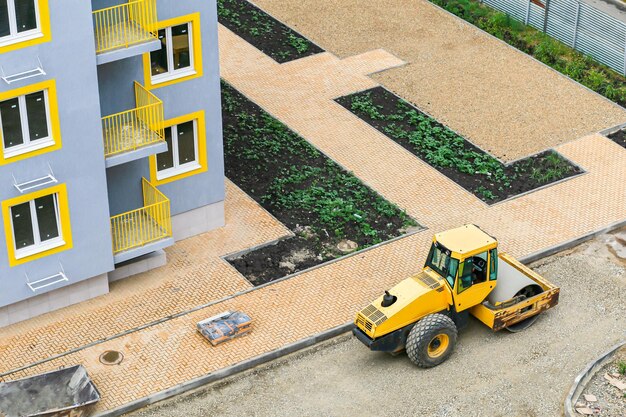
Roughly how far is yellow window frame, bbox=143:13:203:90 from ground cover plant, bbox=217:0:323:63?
11.3 m

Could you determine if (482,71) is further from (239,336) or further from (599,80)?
(239,336)

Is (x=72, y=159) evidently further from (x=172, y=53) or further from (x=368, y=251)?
(x=368, y=251)

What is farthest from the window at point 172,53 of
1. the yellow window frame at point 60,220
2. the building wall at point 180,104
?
the yellow window frame at point 60,220

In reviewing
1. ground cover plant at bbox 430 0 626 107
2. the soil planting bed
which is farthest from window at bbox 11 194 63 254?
ground cover plant at bbox 430 0 626 107

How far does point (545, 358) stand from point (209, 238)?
9.07 meters

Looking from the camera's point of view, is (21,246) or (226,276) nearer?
(21,246)

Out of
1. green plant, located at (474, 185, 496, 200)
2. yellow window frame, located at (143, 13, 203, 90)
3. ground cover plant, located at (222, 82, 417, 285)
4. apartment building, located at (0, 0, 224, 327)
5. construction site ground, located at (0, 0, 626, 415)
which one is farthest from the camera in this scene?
green plant, located at (474, 185, 496, 200)

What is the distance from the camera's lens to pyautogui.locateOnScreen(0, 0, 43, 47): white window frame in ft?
76.1

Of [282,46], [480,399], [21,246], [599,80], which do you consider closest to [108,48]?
[21,246]

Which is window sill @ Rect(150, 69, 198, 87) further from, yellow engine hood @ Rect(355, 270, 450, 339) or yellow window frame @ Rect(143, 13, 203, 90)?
yellow engine hood @ Rect(355, 270, 450, 339)

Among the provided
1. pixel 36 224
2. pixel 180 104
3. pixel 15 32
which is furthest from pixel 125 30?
pixel 36 224

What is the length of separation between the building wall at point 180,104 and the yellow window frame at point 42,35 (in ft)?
8.15

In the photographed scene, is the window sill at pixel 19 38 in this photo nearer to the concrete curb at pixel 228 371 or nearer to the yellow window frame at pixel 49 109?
the yellow window frame at pixel 49 109

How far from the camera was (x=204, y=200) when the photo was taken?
29.3 metres
